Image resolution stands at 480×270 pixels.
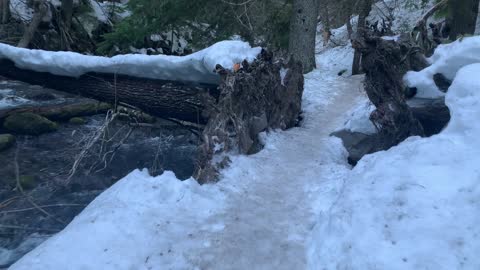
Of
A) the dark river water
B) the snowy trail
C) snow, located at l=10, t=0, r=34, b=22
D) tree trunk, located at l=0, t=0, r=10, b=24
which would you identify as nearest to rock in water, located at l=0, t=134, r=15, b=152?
the dark river water

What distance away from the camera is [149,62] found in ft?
21.3

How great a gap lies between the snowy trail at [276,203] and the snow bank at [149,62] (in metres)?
1.37

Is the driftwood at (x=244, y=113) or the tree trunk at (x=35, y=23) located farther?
the tree trunk at (x=35, y=23)

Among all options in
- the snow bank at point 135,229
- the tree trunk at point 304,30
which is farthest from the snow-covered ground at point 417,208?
the tree trunk at point 304,30

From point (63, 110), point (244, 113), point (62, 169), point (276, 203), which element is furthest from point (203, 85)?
point (63, 110)

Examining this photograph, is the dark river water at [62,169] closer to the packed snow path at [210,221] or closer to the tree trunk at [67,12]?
the packed snow path at [210,221]

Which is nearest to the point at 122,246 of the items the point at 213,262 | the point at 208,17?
the point at 213,262

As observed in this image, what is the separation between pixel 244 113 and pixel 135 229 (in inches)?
106

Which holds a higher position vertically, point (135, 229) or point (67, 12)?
point (67, 12)

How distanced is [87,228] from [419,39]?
19.8ft

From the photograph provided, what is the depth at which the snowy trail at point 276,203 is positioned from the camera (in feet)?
11.3

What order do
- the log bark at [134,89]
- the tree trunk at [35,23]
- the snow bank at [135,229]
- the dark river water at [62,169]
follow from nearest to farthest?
1. the snow bank at [135,229]
2. the dark river water at [62,169]
3. the log bark at [134,89]
4. the tree trunk at [35,23]

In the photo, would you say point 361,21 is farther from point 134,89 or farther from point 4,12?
point 4,12

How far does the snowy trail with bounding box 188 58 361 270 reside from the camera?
3459 millimetres
